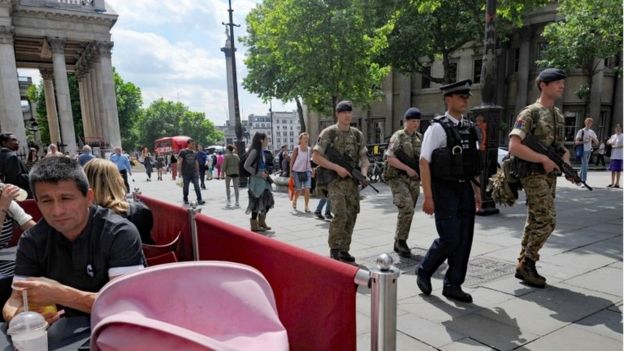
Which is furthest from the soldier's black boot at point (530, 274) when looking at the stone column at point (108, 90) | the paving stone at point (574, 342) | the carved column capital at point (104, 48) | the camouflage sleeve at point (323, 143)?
the carved column capital at point (104, 48)

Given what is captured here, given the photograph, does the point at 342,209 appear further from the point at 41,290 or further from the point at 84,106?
the point at 84,106

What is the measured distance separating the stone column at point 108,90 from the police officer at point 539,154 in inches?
1278

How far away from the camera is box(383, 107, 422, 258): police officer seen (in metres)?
5.00

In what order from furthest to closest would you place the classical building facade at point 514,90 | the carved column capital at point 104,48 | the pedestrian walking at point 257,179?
the carved column capital at point 104,48 → the classical building facade at point 514,90 → the pedestrian walking at point 257,179

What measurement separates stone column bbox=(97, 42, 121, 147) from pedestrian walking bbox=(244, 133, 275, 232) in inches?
1108

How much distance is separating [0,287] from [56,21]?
33428 millimetres

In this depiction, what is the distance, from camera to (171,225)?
137 inches

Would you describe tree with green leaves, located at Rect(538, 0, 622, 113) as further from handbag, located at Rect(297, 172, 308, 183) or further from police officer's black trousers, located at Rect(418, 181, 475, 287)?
police officer's black trousers, located at Rect(418, 181, 475, 287)

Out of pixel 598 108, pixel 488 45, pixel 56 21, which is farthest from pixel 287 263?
pixel 56 21

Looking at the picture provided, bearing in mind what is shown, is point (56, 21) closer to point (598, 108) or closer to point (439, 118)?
point (439, 118)

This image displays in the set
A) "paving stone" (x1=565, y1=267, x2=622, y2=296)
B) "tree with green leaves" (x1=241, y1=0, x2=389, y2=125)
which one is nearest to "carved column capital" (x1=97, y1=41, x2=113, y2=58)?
"tree with green leaves" (x1=241, y1=0, x2=389, y2=125)

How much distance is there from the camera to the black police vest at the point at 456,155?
3.31 meters

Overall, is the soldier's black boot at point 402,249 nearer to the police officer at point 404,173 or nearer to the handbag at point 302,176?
the police officer at point 404,173

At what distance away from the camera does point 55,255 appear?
201cm
